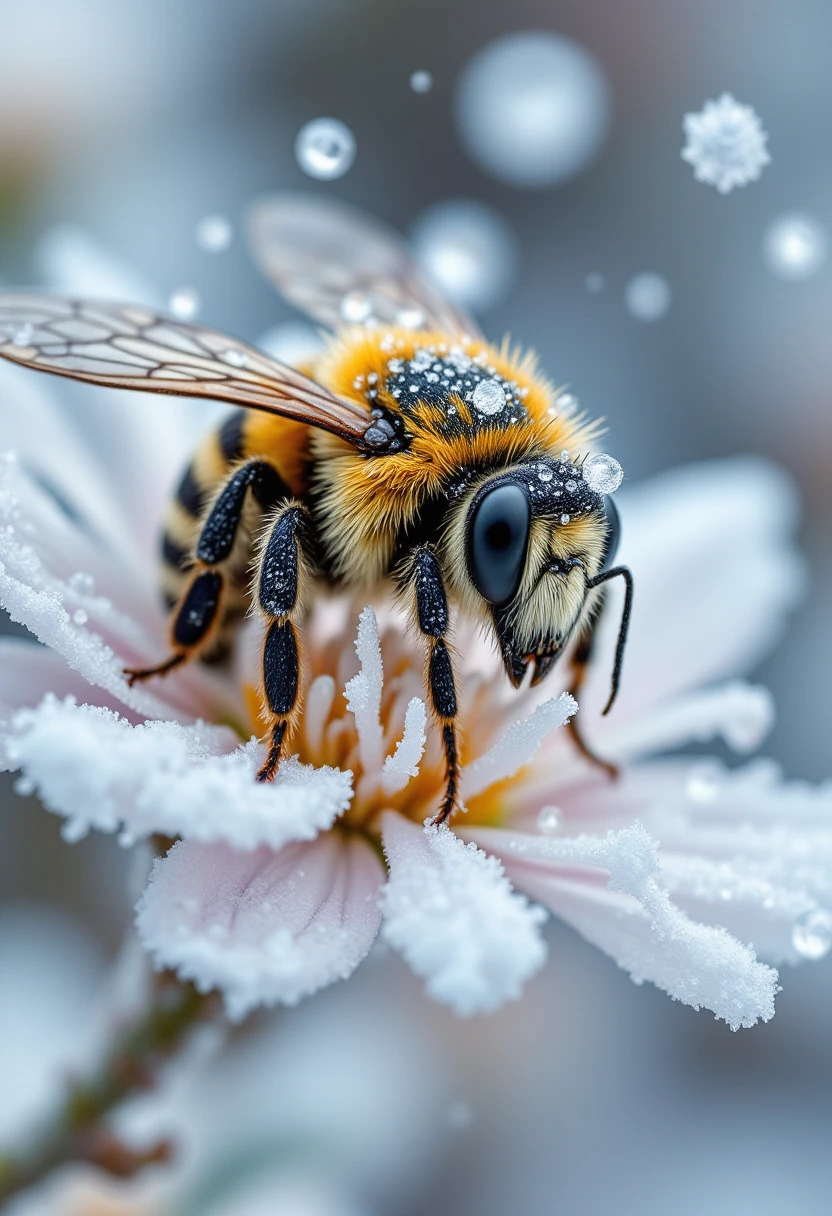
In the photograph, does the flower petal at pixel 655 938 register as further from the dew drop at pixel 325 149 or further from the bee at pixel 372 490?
the dew drop at pixel 325 149

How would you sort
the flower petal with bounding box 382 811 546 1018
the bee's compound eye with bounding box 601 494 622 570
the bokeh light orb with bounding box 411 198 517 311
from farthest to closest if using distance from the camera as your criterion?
the bokeh light orb with bounding box 411 198 517 311 < the bee's compound eye with bounding box 601 494 622 570 < the flower petal with bounding box 382 811 546 1018

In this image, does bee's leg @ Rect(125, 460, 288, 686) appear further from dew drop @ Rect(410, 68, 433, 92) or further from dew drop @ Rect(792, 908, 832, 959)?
dew drop @ Rect(410, 68, 433, 92)

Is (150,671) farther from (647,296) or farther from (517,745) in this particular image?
(647,296)

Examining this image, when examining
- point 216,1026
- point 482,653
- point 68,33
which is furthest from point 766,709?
point 68,33

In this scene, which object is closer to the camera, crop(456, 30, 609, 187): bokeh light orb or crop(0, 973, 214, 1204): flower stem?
crop(0, 973, 214, 1204): flower stem

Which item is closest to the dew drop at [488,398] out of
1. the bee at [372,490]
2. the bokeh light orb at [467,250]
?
the bee at [372,490]

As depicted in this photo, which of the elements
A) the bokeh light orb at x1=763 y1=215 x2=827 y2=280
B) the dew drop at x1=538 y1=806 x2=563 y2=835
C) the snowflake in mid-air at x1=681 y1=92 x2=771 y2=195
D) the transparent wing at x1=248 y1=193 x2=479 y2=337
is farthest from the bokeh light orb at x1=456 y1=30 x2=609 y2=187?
the dew drop at x1=538 y1=806 x2=563 y2=835
